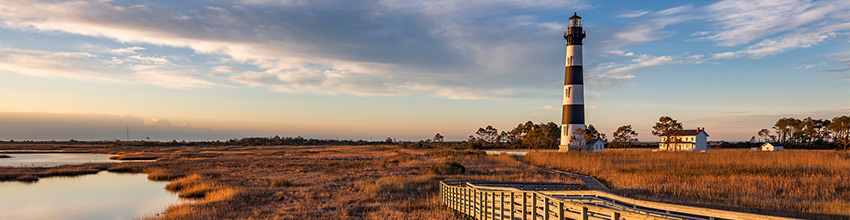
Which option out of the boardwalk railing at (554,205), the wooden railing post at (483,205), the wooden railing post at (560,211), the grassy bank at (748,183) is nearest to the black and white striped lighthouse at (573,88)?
the grassy bank at (748,183)

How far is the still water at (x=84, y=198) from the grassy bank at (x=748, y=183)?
22706mm

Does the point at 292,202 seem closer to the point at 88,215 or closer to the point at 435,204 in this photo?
the point at 435,204

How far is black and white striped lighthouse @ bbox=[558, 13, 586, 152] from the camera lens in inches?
2231

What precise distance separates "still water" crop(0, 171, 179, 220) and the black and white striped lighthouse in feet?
139

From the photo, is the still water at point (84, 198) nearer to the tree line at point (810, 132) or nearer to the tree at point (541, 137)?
the tree at point (541, 137)

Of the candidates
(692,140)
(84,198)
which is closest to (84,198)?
(84,198)

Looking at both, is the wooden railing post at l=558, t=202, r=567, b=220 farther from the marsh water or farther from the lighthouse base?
the lighthouse base

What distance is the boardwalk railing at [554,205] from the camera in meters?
7.24

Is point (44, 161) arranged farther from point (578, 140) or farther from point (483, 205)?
point (483, 205)

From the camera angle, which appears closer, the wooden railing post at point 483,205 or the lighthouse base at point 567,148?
the wooden railing post at point 483,205

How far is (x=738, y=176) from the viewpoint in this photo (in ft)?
88.2

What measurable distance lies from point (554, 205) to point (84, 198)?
93.4ft

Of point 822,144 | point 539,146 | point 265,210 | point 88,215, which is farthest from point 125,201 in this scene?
point 822,144

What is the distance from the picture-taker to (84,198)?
27.8m
